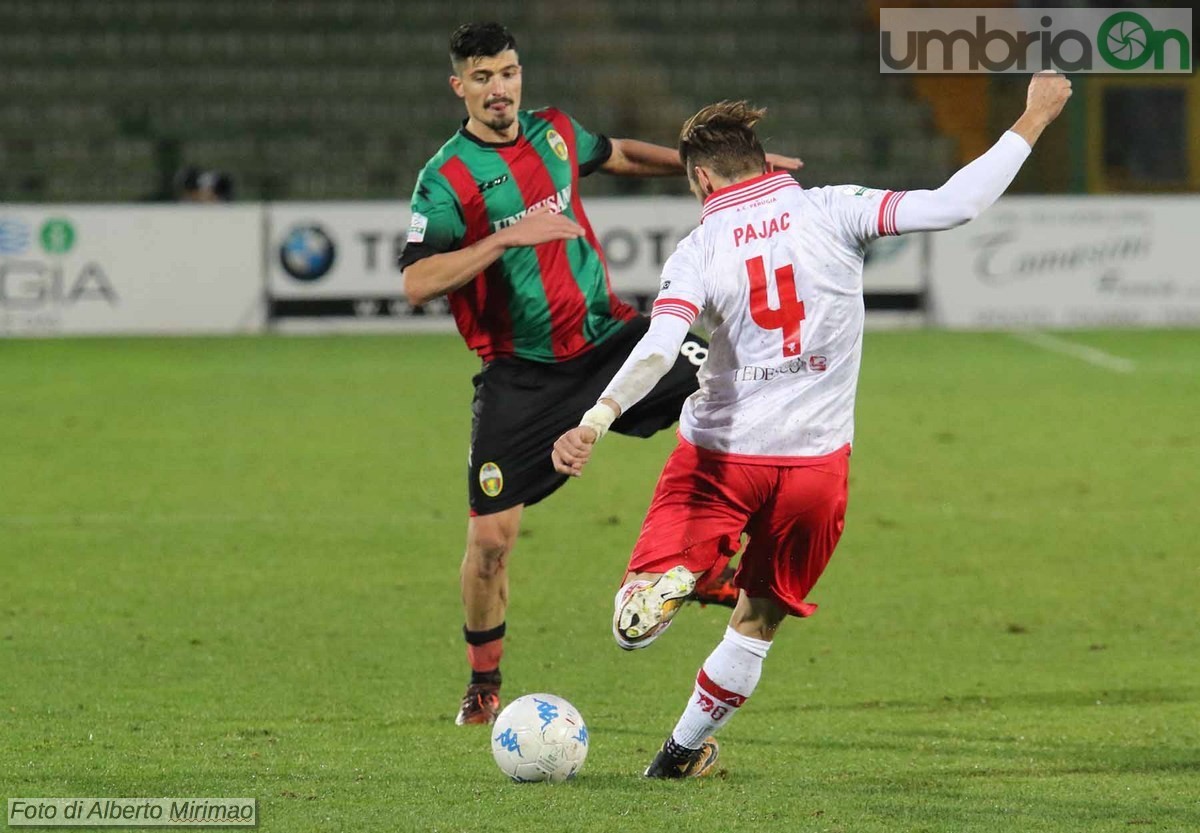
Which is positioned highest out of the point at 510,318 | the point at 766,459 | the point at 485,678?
the point at 510,318

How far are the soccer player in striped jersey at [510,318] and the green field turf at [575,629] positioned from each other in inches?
22.2

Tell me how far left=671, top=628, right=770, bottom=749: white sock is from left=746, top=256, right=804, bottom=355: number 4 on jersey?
884 mm

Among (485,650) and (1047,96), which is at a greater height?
(1047,96)

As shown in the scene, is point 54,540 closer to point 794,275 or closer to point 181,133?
point 794,275

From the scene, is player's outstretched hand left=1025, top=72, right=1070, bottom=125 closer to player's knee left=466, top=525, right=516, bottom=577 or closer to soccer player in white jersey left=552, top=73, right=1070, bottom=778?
soccer player in white jersey left=552, top=73, right=1070, bottom=778

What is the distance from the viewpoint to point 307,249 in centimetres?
2000

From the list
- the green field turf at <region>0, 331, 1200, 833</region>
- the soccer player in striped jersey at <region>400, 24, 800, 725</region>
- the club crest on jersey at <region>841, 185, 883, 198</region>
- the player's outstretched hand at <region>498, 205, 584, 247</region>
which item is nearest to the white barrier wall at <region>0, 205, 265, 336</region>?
the green field turf at <region>0, 331, 1200, 833</region>

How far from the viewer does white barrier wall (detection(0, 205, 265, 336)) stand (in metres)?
19.7

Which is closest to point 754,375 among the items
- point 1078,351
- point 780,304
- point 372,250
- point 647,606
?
point 780,304

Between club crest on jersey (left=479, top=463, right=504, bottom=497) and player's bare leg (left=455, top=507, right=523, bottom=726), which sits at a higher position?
club crest on jersey (left=479, top=463, right=504, bottom=497)

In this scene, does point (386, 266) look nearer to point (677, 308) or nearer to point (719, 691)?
point (719, 691)

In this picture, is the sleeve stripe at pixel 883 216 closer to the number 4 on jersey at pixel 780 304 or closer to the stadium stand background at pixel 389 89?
the number 4 on jersey at pixel 780 304

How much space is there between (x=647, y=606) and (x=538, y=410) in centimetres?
156

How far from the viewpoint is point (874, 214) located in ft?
15.9
